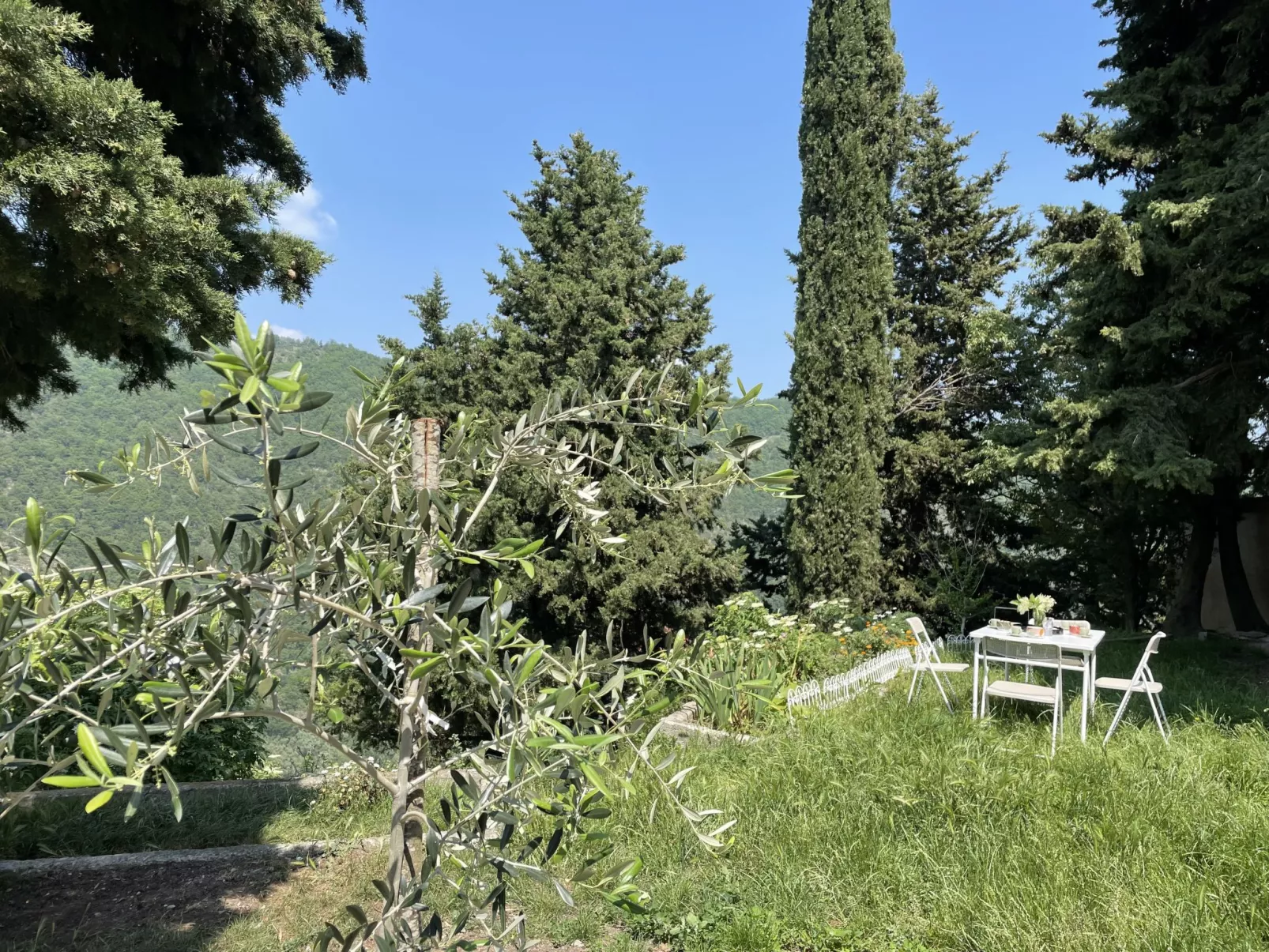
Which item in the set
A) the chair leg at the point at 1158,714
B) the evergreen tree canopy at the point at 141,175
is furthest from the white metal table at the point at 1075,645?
the evergreen tree canopy at the point at 141,175

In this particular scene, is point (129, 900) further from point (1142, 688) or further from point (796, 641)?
point (1142, 688)

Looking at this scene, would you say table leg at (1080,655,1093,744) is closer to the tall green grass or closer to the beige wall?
the tall green grass

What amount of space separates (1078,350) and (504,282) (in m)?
8.28

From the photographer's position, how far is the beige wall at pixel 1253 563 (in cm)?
1020

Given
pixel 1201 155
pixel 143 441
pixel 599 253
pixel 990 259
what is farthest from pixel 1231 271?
pixel 143 441

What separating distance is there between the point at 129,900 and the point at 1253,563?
42.8 feet

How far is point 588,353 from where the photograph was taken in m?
10.5

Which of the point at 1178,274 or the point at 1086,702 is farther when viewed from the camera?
the point at 1178,274

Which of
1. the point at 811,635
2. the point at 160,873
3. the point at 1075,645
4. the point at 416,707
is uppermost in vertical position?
the point at 416,707

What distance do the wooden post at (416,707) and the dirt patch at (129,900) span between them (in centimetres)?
220

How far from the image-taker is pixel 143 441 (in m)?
1.82

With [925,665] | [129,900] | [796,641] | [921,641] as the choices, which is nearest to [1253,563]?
[921,641]

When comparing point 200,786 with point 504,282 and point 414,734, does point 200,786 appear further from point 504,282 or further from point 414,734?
point 504,282

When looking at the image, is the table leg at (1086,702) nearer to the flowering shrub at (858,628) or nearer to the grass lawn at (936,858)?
the grass lawn at (936,858)
